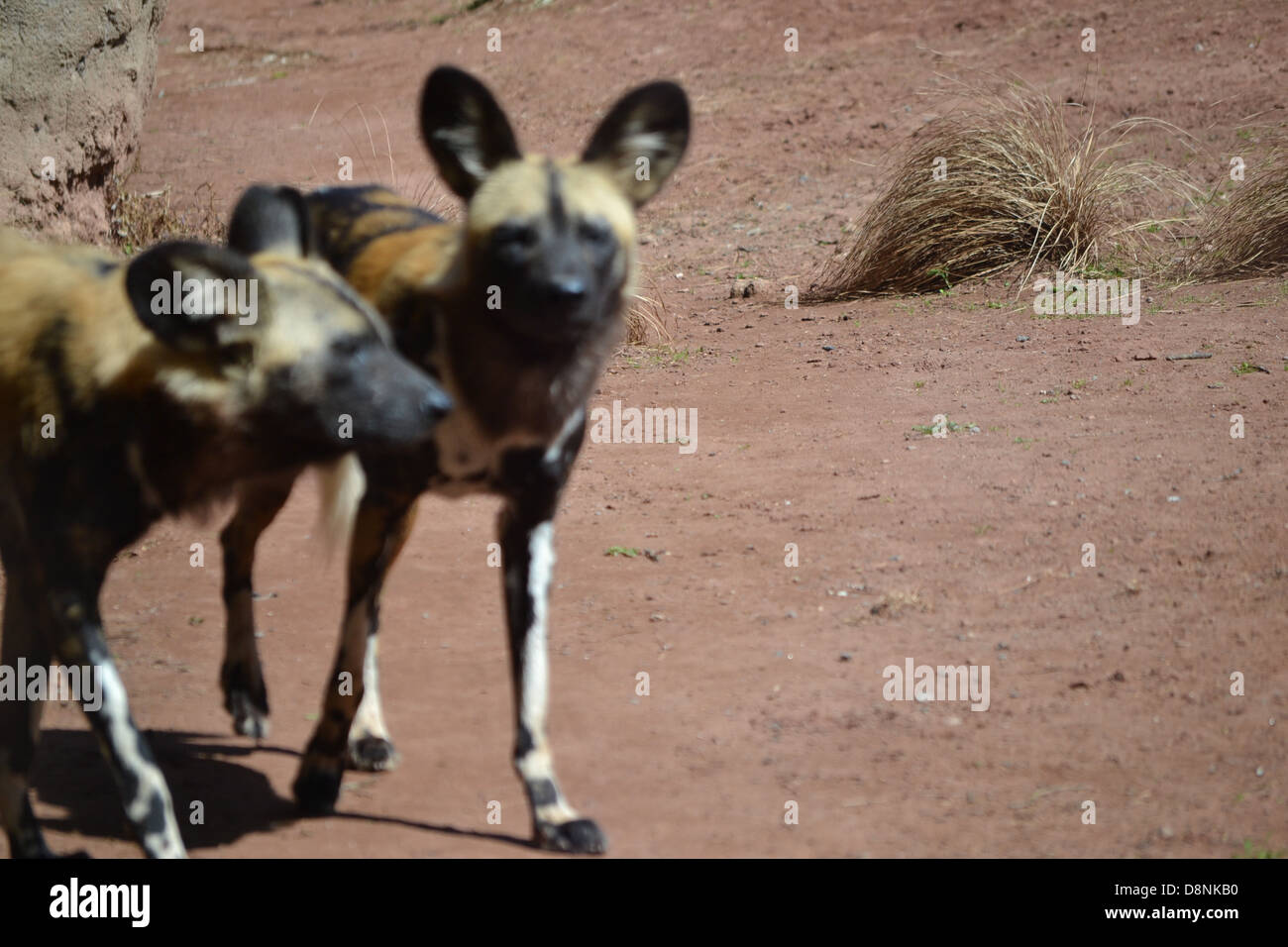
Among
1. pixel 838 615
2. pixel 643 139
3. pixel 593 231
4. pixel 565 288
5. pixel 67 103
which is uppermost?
pixel 67 103

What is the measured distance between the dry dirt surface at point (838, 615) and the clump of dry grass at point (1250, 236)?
338 mm

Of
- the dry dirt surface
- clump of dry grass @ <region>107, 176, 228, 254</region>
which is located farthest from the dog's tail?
clump of dry grass @ <region>107, 176, 228, 254</region>

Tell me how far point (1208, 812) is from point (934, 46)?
12.1 metres

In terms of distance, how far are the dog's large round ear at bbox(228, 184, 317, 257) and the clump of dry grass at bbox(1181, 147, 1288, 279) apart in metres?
6.80

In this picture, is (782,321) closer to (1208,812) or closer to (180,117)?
(1208,812)

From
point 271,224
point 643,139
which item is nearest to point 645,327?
point 643,139

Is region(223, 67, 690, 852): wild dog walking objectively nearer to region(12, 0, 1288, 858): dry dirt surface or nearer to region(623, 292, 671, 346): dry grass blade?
region(12, 0, 1288, 858): dry dirt surface

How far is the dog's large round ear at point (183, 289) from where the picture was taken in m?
2.56

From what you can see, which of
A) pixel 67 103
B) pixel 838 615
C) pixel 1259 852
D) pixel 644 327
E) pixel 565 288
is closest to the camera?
pixel 565 288

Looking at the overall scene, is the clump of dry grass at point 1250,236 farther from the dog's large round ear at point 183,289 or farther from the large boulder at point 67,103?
the dog's large round ear at point 183,289

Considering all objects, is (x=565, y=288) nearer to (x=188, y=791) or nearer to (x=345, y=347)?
(x=345, y=347)

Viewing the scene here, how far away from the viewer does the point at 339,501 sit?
3.69 meters

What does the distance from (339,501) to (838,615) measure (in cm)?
171

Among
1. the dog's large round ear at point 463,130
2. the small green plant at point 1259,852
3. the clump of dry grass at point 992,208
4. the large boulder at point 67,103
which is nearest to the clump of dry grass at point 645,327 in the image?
the clump of dry grass at point 992,208
